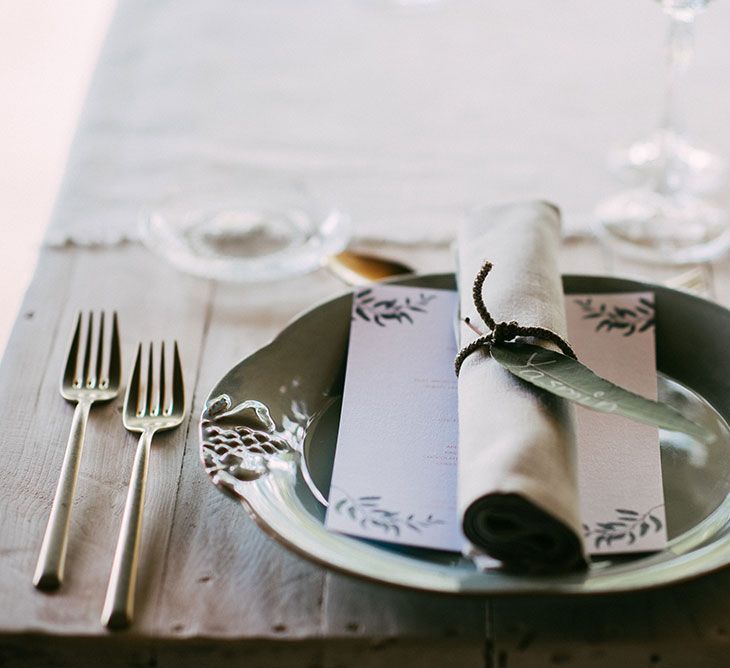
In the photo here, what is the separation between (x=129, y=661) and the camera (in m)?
0.51

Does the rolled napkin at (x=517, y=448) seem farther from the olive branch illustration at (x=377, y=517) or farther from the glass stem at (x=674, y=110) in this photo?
the glass stem at (x=674, y=110)

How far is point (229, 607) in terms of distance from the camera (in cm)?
52

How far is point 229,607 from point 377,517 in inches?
3.6

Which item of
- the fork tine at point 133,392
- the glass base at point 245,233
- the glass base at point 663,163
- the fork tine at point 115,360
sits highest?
the glass base at point 663,163

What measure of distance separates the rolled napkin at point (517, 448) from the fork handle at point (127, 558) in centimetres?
18

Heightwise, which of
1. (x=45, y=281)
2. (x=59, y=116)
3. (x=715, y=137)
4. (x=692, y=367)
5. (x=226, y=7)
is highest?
(x=59, y=116)

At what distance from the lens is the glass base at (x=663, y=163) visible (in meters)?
0.94

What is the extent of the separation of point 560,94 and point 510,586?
720 mm

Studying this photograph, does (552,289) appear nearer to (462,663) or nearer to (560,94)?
(462,663)

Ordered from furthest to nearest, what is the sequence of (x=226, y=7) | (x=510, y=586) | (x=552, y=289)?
1. (x=226, y=7)
2. (x=552, y=289)
3. (x=510, y=586)

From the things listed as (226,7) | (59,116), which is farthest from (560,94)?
(59,116)

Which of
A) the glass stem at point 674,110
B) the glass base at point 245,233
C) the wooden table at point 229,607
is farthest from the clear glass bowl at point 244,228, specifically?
the glass stem at point 674,110

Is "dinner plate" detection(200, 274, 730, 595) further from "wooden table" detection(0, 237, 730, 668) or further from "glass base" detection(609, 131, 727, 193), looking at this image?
"glass base" detection(609, 131, 727, 193)

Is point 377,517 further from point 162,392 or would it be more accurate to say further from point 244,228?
point 244,228
